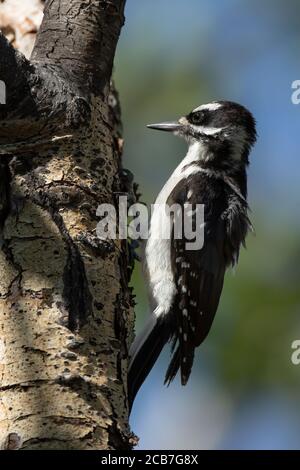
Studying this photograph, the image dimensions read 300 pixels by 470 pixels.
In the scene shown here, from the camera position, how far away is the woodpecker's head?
605 cm

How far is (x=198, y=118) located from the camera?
6137 mm

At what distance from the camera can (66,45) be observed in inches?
178

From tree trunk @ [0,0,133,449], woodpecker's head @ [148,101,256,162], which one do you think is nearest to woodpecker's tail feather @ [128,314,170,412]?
tree trunk @ [0,0,133,449]

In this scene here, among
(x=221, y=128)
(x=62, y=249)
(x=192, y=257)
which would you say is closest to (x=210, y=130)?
(x=221, y=128)

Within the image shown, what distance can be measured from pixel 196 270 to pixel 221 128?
1.15 metres

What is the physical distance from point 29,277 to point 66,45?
134 cm

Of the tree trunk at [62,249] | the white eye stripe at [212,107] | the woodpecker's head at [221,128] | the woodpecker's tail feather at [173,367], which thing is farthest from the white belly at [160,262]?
the tree trunk at [62,249]

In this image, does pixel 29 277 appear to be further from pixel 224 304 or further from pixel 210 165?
pixel 224 304

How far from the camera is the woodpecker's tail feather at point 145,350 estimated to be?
15.4 feet

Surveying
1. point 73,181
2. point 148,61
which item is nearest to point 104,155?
point 73,181

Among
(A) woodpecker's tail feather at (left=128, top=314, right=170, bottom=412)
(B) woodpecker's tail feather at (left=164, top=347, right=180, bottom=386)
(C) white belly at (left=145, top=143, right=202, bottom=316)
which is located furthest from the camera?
(C) white belly at (left=145, top=143, right=202, bottom=316)

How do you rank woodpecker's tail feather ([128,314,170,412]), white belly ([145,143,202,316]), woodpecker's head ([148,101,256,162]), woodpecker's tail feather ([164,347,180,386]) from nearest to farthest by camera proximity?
woodpecker's tail feather ([128,314,170,412])
woodpecker's tail feather ([164,347,180,386])
white belly ([145,143,202,316])
woodpecker's head ([148,101,256,162])

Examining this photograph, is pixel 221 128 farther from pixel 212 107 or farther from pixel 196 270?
pixel 196 270

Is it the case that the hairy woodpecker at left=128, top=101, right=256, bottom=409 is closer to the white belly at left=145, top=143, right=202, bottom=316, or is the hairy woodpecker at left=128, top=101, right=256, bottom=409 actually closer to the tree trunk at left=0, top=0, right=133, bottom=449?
the white belly at left=145, top=143, right=202, bottom=316
